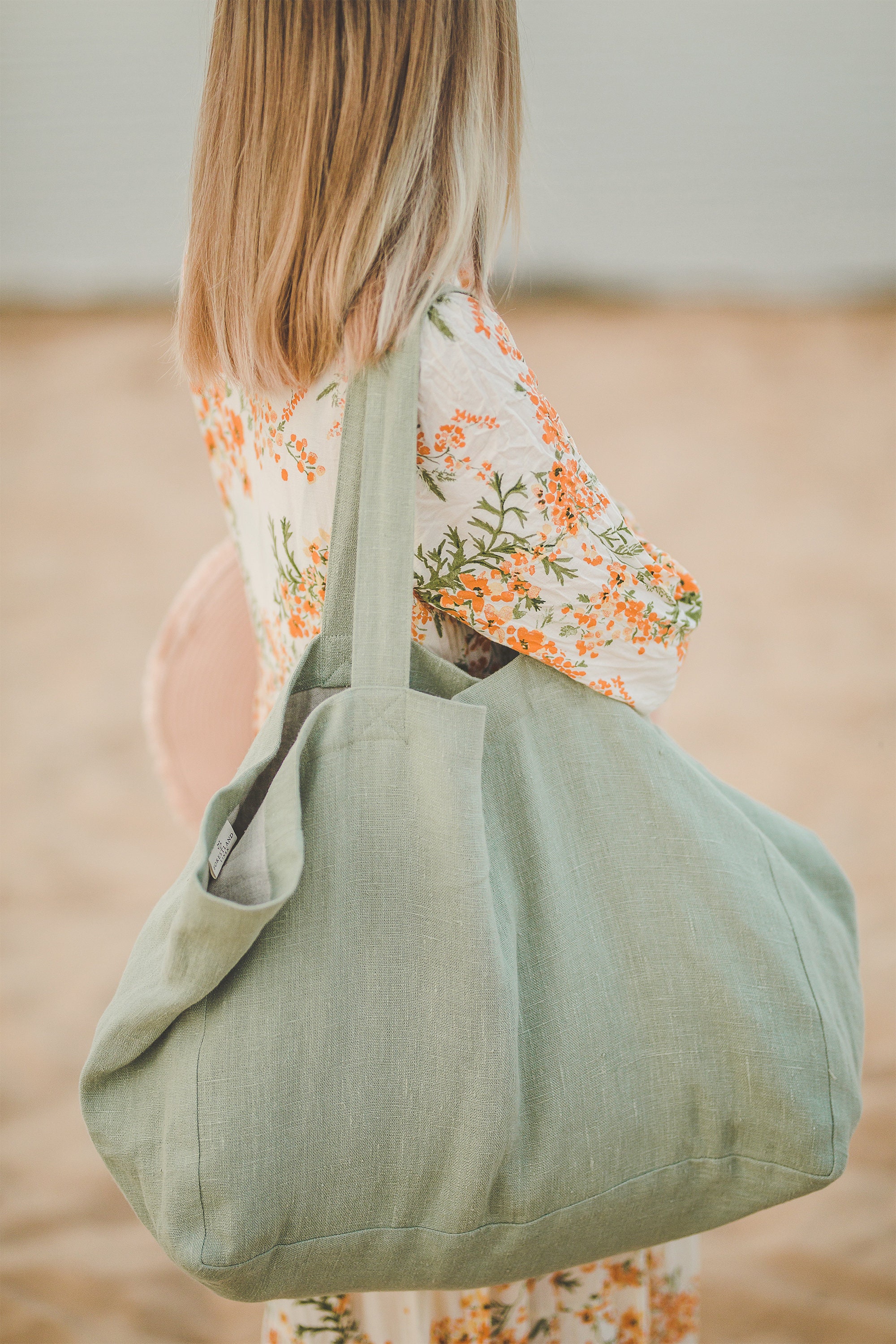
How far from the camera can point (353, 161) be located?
2.01 ft

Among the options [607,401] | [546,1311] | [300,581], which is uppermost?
[607,401]

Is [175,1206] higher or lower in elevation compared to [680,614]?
lower

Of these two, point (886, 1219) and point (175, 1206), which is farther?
point (886, 1219)

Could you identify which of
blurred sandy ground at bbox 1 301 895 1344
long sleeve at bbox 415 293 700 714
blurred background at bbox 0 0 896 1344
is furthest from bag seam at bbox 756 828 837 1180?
blurred background at bbox 0 0 896 1344

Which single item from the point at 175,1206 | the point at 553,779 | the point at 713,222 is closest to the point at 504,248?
the point at 713,222

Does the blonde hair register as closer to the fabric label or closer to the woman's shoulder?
the woman's shoulder

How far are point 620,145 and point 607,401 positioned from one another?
3.24 ft

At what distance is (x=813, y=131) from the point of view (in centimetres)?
357

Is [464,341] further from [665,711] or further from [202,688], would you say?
[665,711]

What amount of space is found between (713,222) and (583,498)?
3.56 metres

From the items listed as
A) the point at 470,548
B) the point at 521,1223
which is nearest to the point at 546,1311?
the point at 521,1223

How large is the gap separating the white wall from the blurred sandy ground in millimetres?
186

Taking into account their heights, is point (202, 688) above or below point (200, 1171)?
above

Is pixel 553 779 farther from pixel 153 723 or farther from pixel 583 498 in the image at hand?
pixel 153 723
